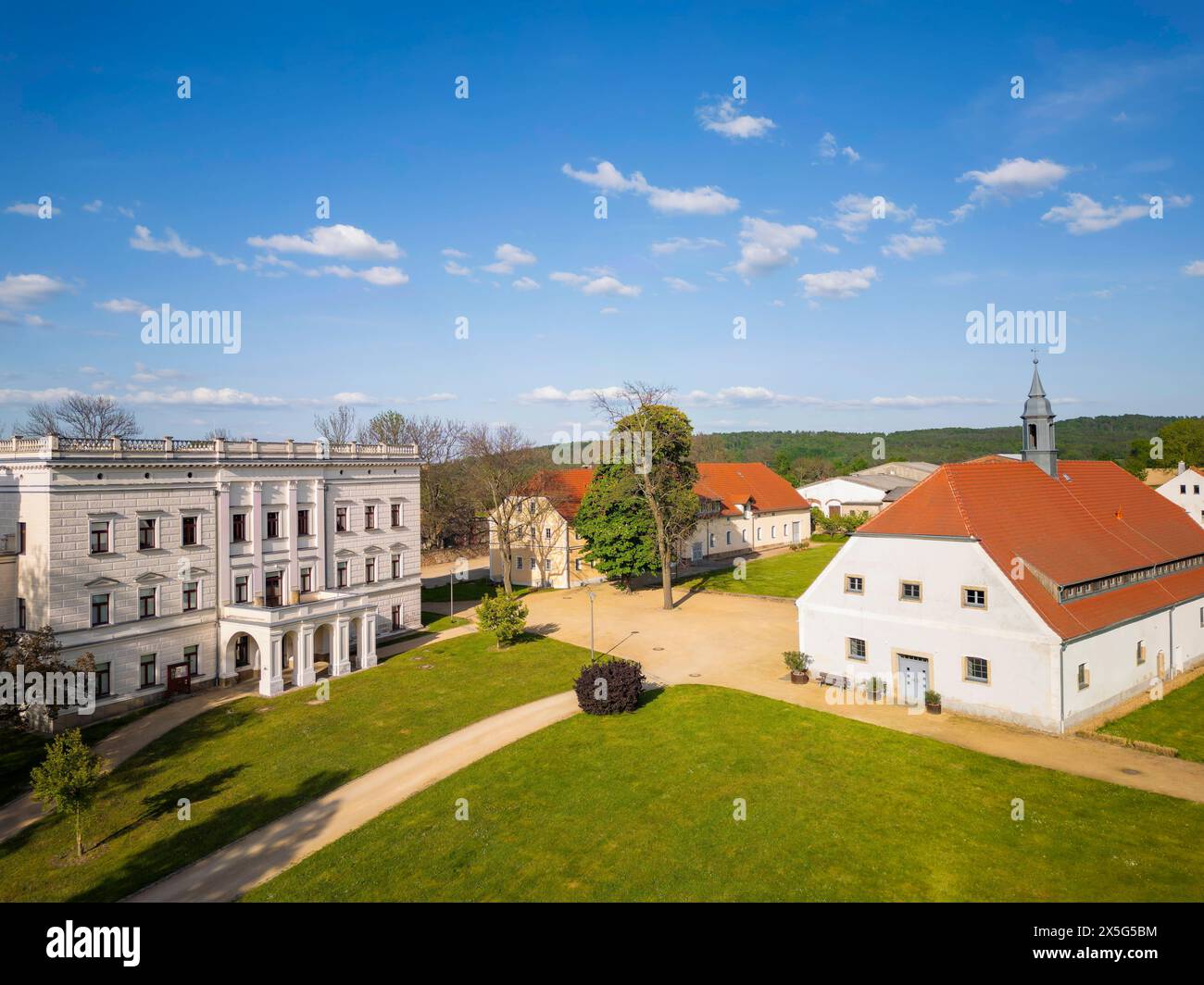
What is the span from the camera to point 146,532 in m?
30.2

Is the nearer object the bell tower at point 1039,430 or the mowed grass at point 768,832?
the mowed grass at point 768,832

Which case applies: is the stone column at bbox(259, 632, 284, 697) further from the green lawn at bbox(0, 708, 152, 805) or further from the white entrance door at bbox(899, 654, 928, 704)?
the white entrance door at bbox(899, 654, 928, 704)

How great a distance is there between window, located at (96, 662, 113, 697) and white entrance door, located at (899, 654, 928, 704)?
30650 millimetres

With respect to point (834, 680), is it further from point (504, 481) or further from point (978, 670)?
point (504, 481)

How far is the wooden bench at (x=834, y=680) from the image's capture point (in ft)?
90.5

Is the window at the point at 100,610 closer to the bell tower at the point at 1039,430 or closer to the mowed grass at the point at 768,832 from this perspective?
the mowed grass at the point at 768,832

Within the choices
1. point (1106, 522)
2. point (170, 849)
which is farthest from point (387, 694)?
point (1106, 522)

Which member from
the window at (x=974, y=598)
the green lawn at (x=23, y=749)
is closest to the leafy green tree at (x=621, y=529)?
the window at (x=974, y=598)

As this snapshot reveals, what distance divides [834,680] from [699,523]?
3202 centimetres

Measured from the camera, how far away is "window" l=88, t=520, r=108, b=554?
28233mm

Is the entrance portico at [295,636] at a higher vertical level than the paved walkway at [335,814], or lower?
higher

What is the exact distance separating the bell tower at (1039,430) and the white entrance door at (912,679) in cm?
1297

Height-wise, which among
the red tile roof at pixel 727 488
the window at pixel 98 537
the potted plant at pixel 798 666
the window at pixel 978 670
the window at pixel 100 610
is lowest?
the potted plant at pixel 798 666

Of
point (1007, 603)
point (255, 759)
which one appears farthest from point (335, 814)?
point (1007, 603)
